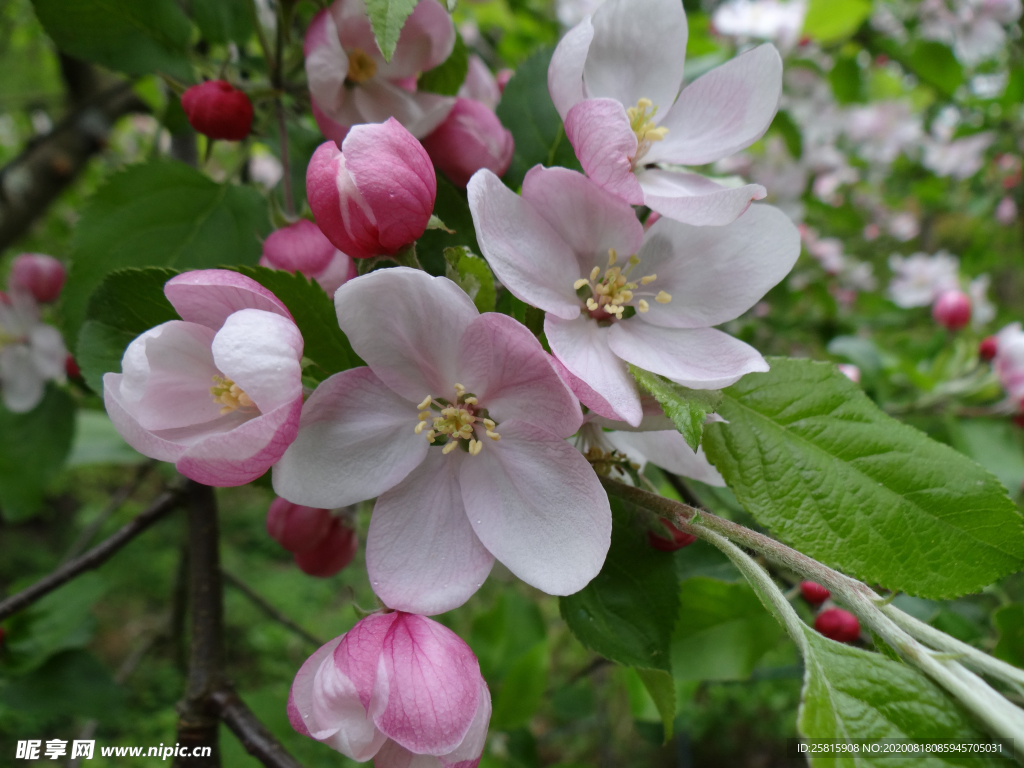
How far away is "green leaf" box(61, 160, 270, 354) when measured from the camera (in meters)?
0.85

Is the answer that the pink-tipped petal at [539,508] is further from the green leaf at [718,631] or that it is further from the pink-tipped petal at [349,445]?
the green leaf at [718,631]

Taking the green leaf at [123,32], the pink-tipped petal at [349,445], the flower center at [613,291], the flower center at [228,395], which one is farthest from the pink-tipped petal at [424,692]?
the green leaf at [123,32]

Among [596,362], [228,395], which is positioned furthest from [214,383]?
[596,362]

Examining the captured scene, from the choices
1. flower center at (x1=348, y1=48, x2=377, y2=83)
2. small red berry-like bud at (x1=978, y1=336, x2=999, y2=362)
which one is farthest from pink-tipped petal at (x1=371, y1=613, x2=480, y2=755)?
small red berry-like bud at (x1=978, y1=336, x2=999, y2=362)

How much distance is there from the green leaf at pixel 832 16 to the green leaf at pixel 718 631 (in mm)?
1764

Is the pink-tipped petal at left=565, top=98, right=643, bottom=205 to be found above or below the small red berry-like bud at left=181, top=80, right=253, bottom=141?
above

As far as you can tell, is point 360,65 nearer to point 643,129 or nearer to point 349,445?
point 643,129

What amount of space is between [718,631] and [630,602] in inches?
15.4

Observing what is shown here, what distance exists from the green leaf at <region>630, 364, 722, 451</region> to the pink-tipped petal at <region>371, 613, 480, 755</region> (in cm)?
26

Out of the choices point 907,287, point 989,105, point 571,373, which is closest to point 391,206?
point 571,373

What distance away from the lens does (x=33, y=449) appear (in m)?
1.30

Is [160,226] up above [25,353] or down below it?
above

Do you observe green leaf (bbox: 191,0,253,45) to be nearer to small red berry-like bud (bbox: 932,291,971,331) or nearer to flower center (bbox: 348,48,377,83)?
flower center (bbox: 348,48,377,83)

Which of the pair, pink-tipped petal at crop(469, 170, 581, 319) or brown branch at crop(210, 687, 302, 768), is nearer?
pink-tipped petal at crop(469, 170, 581, 319)
